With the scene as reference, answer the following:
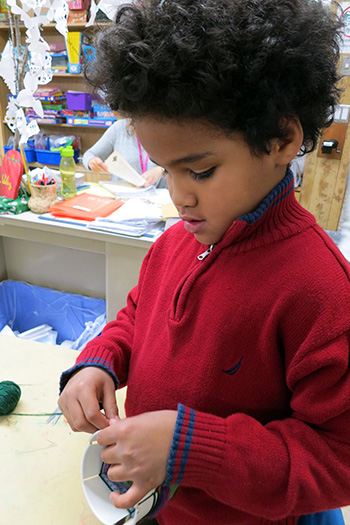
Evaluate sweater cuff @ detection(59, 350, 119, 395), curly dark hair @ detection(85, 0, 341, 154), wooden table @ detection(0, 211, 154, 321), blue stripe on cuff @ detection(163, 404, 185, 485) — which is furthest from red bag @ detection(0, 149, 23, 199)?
blue stripe on cuff @ detection(163, 404, 185, 485)

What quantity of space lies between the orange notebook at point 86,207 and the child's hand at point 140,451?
124cm

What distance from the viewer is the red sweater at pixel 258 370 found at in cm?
48

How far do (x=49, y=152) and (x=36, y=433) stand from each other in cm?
358

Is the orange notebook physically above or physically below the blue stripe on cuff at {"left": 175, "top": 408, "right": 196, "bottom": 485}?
below

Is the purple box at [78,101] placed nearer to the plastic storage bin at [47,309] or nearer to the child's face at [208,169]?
the plastic storage bin at [47,309]

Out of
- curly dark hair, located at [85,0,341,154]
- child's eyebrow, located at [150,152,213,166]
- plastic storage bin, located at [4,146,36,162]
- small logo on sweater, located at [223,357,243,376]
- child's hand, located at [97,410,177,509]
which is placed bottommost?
plastic storage bin, located at [4,146,36,162]

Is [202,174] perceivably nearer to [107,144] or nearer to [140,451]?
[140,451]

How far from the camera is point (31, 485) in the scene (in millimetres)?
776

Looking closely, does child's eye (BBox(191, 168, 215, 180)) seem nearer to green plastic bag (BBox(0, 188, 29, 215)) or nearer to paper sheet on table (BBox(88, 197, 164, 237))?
paper sheet on table (BBox(88, 197, 164, 237))

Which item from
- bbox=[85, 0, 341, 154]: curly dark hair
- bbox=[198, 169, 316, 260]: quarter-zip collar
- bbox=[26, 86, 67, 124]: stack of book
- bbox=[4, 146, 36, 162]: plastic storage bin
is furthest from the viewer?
bbox=[4, 146, 36, 162]: plastic storage bin

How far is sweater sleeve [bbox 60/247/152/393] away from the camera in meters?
0.67

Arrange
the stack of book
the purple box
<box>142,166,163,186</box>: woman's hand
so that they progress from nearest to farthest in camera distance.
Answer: <box>142,166,163,186</box>: woman's hand, the purple box, the stack of book

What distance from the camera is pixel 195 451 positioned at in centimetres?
48

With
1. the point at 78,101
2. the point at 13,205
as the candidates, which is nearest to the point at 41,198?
the point at 13,205
